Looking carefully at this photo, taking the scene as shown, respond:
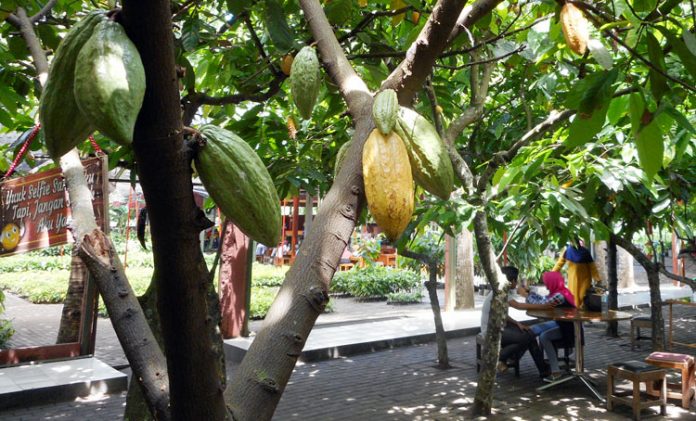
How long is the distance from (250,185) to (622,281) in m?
15.0

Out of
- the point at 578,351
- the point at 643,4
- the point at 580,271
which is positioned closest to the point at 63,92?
the point at 643,4

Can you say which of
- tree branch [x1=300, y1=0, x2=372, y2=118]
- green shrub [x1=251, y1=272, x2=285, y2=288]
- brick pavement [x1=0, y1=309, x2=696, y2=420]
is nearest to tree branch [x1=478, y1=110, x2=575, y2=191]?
brick pavement [x1=0, y1=309, x2=696, y2=420]

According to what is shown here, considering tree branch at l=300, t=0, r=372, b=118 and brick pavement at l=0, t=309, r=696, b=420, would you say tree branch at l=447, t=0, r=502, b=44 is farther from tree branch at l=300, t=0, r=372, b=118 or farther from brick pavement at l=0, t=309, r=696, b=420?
brick pavement at l=0, t=309, r=696, b=420

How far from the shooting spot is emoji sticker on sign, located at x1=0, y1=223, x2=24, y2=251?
403 cm

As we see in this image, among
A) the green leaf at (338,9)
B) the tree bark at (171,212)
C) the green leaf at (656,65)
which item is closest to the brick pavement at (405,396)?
the green leaf at (338,9)

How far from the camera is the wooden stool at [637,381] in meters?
→ 4.62

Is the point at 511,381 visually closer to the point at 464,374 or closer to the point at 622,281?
the point at 464,374

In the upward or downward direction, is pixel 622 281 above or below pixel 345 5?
below

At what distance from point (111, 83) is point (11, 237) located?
405 centimetres

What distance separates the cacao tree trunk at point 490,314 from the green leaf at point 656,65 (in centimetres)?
263

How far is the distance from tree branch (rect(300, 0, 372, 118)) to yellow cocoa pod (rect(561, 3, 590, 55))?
21.1 inches

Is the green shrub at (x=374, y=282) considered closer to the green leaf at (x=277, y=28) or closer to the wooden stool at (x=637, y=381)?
the wooden stool at (x=637, y=381)

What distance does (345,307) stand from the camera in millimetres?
11516

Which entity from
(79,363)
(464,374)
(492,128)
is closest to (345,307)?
(464,374)
